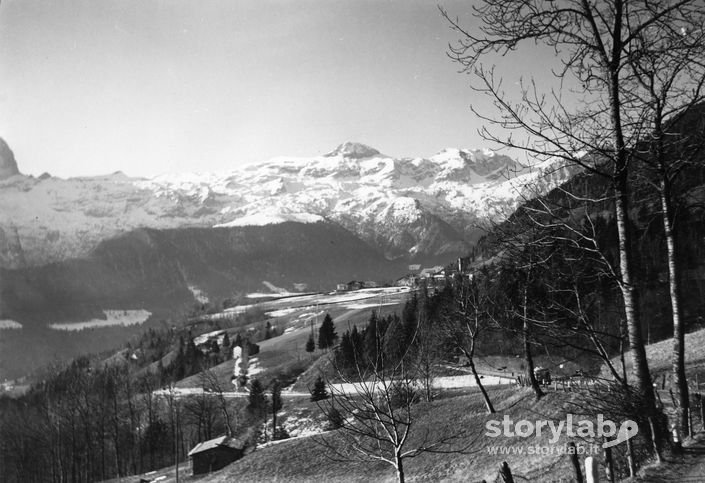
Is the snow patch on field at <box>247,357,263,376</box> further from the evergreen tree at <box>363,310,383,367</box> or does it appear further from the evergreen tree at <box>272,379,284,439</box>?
the evergreen tree at <box>363,310,383,367</box>

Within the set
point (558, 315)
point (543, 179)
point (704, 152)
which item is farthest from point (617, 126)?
point (558, 315)

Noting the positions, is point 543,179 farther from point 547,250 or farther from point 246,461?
point 246,461

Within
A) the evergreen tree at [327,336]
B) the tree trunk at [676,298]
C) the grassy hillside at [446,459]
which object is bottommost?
the evergreen tree at [327,336]

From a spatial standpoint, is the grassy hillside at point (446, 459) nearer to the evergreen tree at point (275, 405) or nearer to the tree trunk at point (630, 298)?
the tree trunk at point (630, 298)

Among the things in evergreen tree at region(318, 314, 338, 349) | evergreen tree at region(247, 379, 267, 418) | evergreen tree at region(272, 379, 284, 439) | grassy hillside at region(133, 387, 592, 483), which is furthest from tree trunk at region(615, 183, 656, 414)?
evergreen tree at region(318, 314, 338, 349)

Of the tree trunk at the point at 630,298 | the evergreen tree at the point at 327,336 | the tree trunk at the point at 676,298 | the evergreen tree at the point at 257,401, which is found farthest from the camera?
the evergreen tree at the point at 327,336

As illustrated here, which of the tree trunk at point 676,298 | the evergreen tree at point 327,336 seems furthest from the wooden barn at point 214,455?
the evergreen tree at point 327,336

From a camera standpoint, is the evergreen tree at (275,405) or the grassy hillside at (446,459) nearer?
the grassy hillside at (446,459)

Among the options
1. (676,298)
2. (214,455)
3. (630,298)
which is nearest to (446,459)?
(676,298)

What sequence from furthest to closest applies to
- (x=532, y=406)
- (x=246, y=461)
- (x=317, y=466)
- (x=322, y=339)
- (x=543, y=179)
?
(x=322, y=339) → (x=246, y=461) → (x=317, y=466) → (x=532, y=406) → (x=543, y=179)
